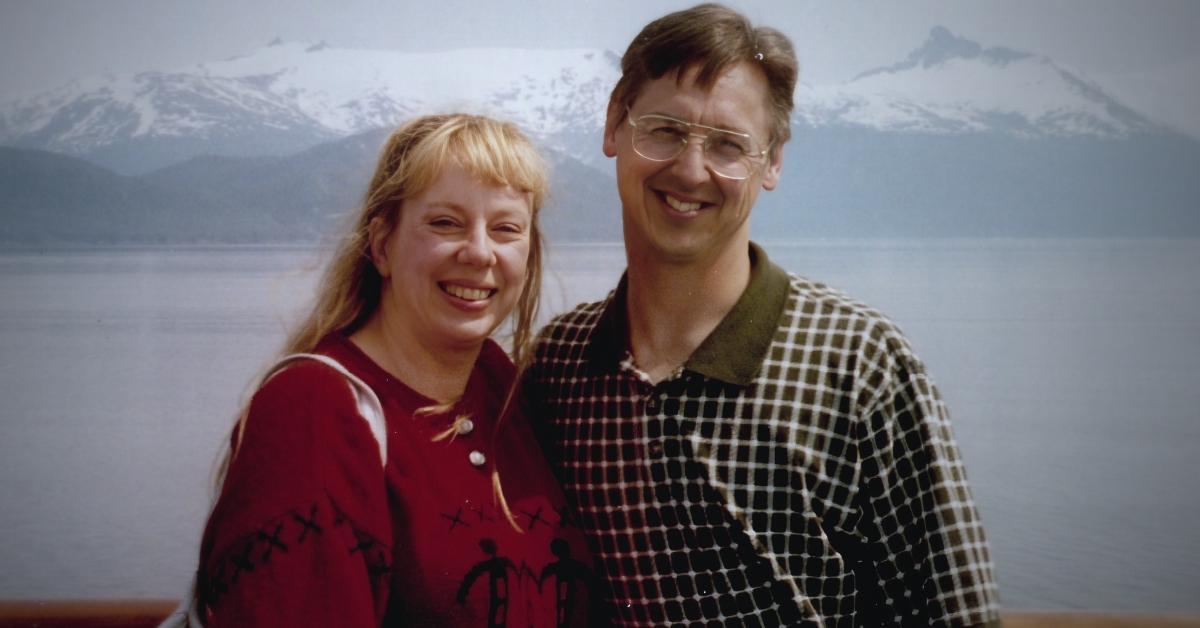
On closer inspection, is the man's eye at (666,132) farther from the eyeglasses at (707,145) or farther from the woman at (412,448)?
the woman at (412,448)

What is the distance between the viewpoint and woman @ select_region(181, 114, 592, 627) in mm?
1271

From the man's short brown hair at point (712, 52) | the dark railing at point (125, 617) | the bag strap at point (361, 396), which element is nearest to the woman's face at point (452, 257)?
the bag strap at point (361, 396)

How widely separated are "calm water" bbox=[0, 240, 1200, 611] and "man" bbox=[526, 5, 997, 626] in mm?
2552

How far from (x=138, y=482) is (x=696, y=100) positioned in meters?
4.56

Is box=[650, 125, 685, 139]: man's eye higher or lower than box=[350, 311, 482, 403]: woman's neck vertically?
higher

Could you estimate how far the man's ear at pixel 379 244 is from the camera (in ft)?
5.26

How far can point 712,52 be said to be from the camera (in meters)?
1.62

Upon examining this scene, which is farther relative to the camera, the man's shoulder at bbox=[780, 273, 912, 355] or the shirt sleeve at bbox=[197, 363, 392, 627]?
the man's shoulder at bbox=[780, 273, 912, 355]

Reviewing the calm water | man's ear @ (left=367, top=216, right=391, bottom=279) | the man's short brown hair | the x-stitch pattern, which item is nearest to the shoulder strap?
the x-stitch pattern

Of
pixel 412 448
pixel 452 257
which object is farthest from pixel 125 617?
pixel 452 257

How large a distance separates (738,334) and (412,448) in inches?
21.4

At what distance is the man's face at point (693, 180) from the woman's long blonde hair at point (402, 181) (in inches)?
6.2

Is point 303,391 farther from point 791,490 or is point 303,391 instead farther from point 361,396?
point 791,490

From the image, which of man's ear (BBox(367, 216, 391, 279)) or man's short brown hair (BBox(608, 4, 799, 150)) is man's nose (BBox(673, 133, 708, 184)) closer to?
man's short brown hair (BBox(608, 4, 799, 150))
